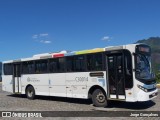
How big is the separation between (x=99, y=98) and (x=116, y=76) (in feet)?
5.15

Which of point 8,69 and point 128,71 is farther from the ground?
point 8,69

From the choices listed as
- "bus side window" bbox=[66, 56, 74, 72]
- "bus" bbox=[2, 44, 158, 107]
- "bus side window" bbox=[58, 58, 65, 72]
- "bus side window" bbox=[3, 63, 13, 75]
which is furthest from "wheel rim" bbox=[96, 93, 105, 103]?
"bus side window" bbox=[3, 63, 13, 75]

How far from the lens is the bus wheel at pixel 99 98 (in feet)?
47.3

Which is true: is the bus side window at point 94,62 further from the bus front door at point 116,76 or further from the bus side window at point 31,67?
the bus side window at point 31,67

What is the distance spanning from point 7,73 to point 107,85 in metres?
10.6

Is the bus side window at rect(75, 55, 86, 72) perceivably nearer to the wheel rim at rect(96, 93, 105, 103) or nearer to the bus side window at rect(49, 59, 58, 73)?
the wheel rim at rect(96, 93, 105, 103)

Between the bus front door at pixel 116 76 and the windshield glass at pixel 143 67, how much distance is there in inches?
27.5

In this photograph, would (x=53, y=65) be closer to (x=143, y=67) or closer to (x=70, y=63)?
(x=70, y=63)

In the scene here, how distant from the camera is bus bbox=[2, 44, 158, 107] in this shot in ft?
43.6

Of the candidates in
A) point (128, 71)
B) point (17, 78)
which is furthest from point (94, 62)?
point (17, 78)

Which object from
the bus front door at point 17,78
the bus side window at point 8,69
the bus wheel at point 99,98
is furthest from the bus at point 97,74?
the bus side window at point 8,69

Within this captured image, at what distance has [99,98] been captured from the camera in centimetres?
1466

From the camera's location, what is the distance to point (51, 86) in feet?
59.3

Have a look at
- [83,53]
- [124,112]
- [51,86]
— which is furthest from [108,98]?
[51,86]
